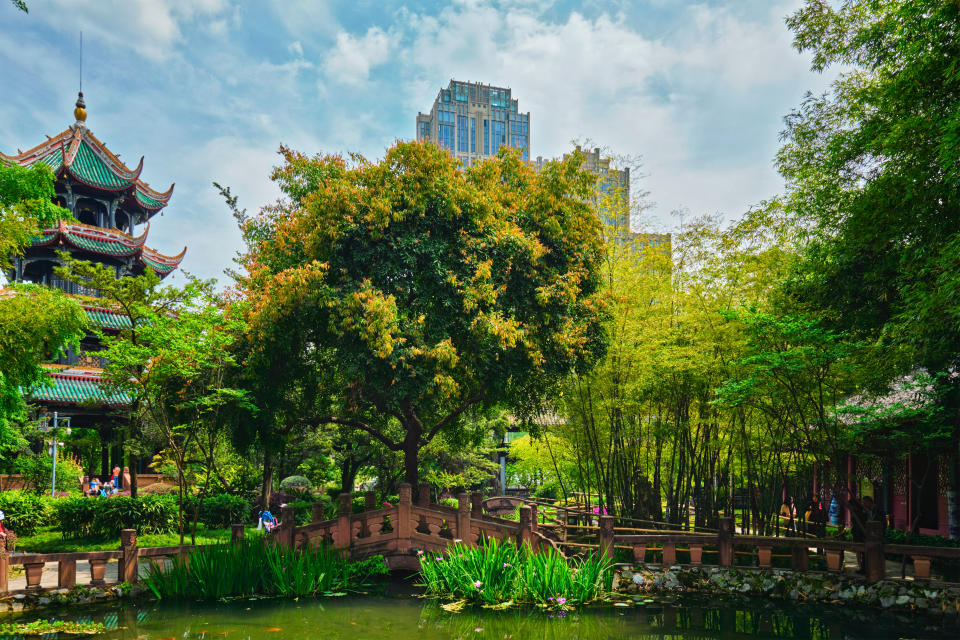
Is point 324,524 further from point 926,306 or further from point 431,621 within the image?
point 926,306

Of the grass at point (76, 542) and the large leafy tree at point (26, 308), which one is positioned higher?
the large leafy tree at point (26, 308)

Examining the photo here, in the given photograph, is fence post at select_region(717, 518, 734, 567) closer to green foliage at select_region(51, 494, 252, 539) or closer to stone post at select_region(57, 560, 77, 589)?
stone post at select_region(57, 560, 77, 589)

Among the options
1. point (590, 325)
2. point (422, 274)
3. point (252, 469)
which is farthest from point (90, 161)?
point (590, 325)

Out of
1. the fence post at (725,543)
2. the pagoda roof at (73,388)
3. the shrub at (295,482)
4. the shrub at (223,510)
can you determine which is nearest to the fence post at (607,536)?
the fence post at (725,543)

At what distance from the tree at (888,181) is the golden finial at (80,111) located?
2669 cm

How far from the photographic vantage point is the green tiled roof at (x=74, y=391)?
2234cm

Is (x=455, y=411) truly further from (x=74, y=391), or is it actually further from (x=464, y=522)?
(x=74, y=391)

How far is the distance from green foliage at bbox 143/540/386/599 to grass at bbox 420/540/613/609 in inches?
63.8

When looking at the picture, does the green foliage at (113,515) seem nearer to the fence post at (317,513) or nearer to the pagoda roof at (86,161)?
the fence post at (317,513)

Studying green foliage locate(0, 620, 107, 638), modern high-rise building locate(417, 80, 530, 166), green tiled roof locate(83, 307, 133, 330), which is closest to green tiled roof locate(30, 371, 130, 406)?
green tiled roof locate(83, 307, 133, 330)

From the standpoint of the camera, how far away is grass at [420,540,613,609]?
9430 mm

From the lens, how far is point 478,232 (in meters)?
12.0

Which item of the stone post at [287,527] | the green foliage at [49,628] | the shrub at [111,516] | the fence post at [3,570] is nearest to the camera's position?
the green foliage at [49,628]

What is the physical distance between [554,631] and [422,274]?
614cm
